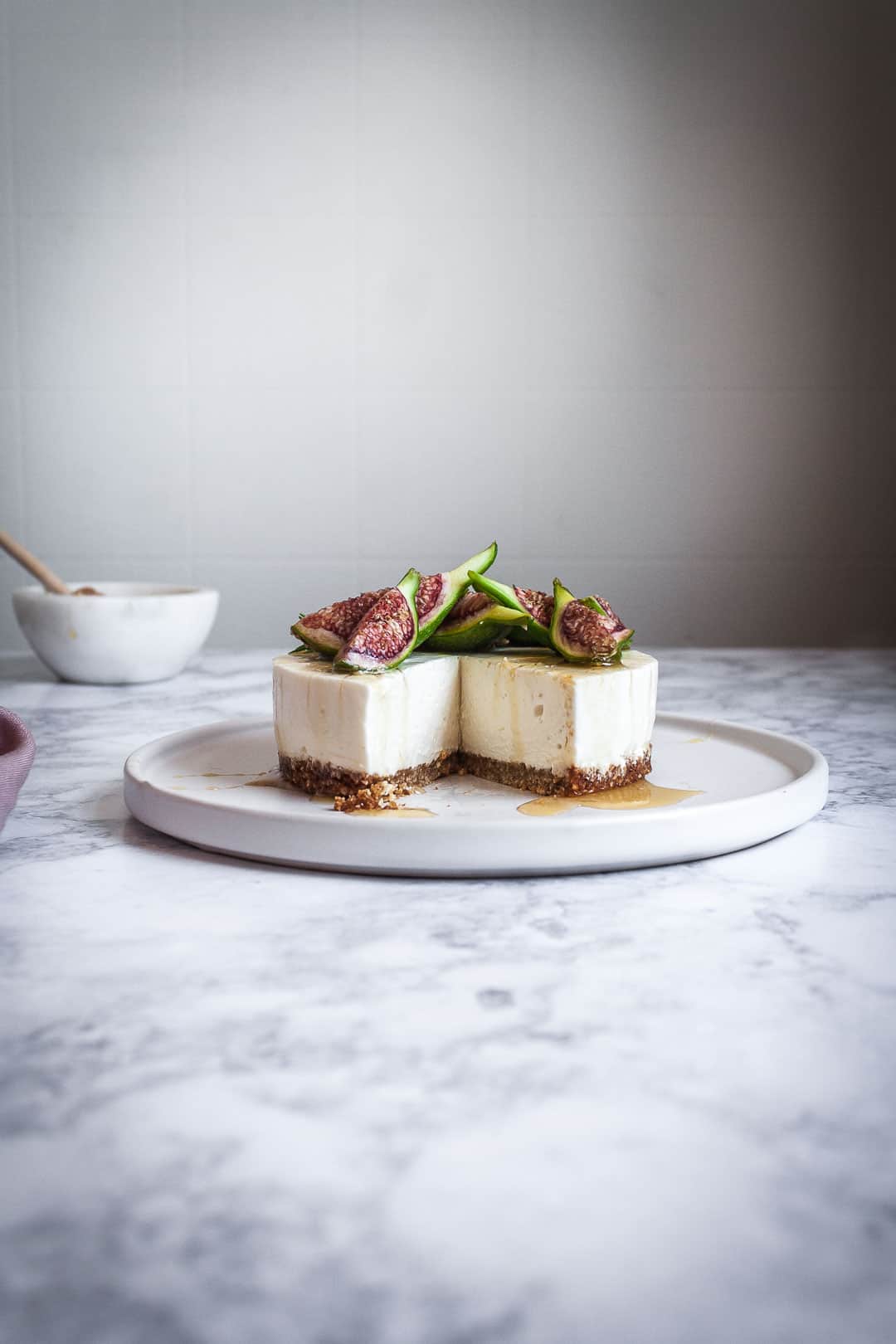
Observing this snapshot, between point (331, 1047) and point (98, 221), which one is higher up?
point (98, 221)

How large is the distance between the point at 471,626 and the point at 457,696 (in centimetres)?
7

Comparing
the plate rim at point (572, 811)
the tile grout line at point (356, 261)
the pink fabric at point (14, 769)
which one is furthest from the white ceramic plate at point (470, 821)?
the tile grout line at point (356, 261)

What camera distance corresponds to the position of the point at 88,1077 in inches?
25.4

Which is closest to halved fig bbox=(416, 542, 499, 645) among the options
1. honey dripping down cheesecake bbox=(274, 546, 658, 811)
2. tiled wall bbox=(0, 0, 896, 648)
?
honey dripping down cheesecake bbox=(274, 546, 658, 811)

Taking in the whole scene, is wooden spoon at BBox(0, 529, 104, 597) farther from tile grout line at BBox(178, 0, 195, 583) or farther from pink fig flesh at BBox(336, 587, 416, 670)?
pink fig flesh at BBox(336, 587, 416, 670)

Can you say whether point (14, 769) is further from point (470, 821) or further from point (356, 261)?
point (356, 261)

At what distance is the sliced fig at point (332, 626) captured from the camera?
123cm

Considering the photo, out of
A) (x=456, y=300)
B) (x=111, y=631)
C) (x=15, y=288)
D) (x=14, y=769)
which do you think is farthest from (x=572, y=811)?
(x=15, y=288)

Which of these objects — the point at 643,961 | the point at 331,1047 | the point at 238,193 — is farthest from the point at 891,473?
the point at 331,1047

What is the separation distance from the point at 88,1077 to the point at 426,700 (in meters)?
0.59

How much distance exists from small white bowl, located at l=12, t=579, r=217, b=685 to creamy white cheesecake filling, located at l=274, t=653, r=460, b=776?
81 cm

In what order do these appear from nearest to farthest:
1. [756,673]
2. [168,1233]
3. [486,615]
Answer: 1. [168,1233]
2. [486,615]
3. [756,673]

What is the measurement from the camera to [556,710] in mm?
1139

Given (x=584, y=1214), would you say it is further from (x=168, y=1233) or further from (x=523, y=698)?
(x=523, y=698)
